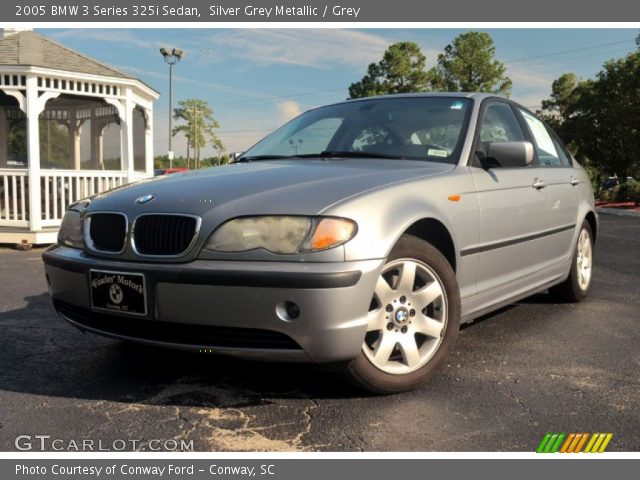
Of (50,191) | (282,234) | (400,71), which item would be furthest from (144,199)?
(400,71)

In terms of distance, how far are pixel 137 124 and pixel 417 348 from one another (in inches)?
431

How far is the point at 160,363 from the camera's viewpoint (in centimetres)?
349

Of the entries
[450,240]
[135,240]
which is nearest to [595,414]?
[450,240]

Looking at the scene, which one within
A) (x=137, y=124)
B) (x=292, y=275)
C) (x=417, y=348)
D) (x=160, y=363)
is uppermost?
(x=137, y=124)

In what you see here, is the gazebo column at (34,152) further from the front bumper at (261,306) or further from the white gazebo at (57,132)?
the front bumper at (261,306)

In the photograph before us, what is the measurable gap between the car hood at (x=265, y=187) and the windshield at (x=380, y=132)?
0.76 feet

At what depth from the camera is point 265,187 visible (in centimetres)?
289

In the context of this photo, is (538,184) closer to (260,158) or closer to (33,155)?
(260,158)

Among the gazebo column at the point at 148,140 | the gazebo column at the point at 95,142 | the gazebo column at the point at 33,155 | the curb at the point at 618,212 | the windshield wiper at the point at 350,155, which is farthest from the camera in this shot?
the curb at the point at 618,212

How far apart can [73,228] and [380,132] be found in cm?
190

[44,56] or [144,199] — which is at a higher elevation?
[44,56]

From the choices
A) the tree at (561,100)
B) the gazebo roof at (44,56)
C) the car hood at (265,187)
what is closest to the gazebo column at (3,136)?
the gazebo roof at (44,56)

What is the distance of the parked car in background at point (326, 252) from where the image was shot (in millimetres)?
2584
